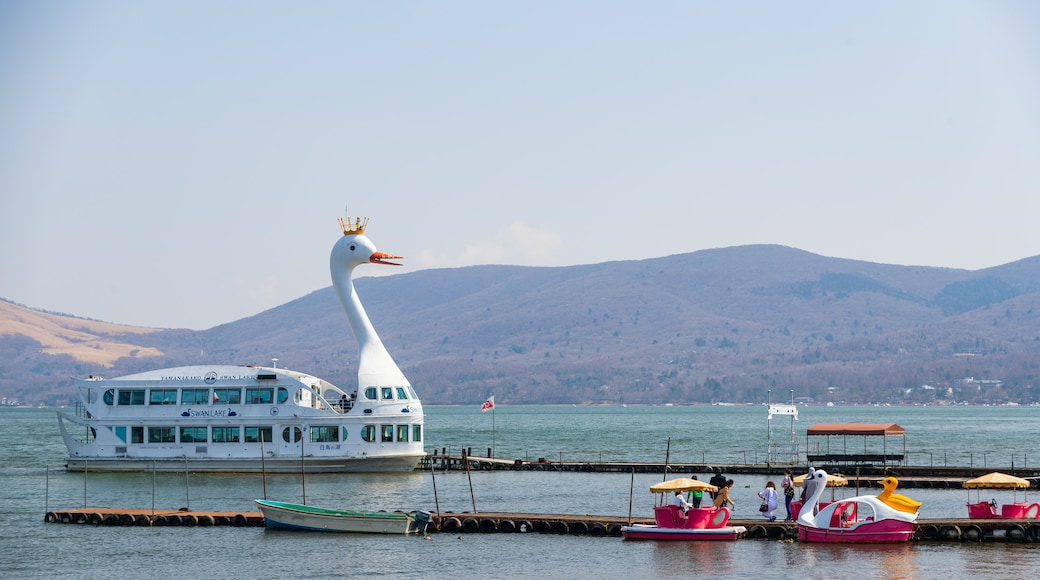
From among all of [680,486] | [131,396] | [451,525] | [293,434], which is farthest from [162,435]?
[680,486]

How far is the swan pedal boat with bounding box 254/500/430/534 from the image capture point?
5119 centimetres

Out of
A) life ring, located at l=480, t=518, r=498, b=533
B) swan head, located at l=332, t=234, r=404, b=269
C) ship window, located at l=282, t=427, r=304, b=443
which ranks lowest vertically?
life ring, located at l=480, t=518, r=498, b=533

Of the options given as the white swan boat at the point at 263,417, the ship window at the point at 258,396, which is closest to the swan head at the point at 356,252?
the white swan boat at the point at 263,417

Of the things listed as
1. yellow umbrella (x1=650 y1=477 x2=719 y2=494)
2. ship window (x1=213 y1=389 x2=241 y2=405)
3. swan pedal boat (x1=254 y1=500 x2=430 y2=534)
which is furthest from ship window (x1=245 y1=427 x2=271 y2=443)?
yellow umbrella (x1=650 y1=477 x2=719 y2=494)

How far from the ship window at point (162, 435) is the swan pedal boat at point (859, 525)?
44504 millimetres

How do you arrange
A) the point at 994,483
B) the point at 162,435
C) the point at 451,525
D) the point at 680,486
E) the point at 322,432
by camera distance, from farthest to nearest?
the point at 162,435, the point at 322,432, the point at 451,525, the point at 994,483, the point at 680,486

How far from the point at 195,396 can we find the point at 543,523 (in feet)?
112

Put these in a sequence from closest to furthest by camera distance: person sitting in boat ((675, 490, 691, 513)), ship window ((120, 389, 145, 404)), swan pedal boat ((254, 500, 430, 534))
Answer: person sitting in boat ((675, 490, 691, 513)), swan pedal boat ((254, 500, 430, 534)), ship window ((120, 389, 145, 404))

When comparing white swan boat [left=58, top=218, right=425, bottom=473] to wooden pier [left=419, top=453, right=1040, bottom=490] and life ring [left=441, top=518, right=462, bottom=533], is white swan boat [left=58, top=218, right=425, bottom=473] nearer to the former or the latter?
wooden pier [left=419, top=453, right=1040, bottom=490]

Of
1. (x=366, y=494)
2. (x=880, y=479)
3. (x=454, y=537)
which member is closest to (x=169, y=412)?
(x=366, y=494)

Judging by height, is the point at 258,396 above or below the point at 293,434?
above

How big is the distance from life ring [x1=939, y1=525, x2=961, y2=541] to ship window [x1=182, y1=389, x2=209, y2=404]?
45596mm

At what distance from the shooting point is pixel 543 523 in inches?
2015

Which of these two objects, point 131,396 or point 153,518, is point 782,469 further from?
point 131,396
